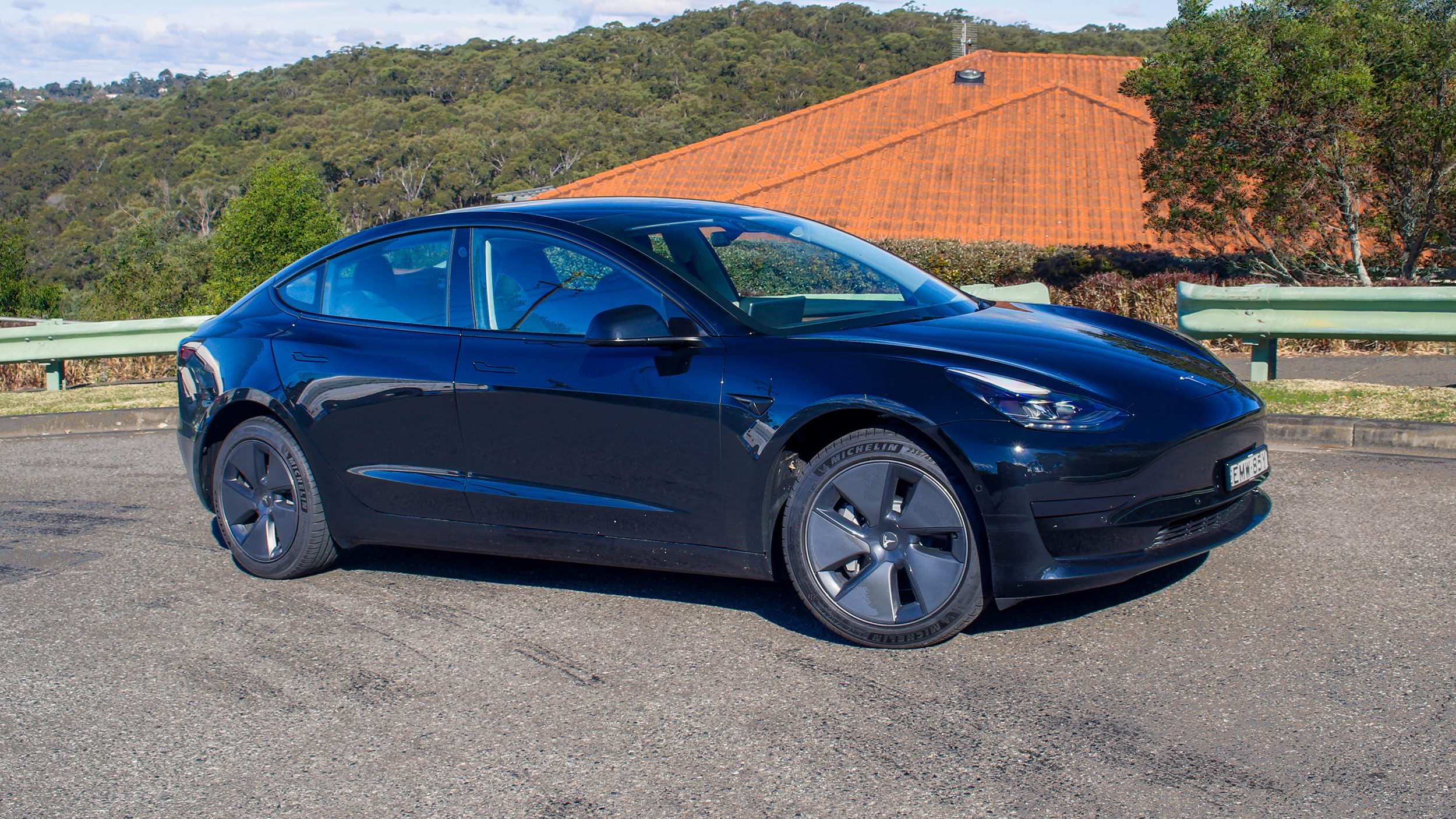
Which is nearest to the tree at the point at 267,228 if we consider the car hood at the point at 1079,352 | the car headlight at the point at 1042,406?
the car hood at the point at 1079,352

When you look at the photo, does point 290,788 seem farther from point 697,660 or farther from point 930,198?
point 930,198

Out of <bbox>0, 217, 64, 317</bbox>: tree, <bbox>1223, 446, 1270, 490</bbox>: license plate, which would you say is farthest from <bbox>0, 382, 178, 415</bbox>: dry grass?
<bbox>0, 217, 64, 317</bbox>: tree

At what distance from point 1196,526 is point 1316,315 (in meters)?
5.03

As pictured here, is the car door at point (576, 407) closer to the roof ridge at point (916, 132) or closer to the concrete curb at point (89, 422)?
the concrete curb at point (89, 422)

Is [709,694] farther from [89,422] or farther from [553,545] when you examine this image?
[89,422]

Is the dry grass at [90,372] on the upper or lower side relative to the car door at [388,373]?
lower

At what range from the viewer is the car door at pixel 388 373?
4816mm

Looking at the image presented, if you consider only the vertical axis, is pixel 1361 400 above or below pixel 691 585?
above

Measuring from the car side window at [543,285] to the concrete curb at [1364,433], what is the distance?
14.7 ft

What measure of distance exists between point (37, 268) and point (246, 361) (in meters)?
94.6

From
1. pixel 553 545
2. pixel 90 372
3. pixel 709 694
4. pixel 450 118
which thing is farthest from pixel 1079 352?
pixel 450 118

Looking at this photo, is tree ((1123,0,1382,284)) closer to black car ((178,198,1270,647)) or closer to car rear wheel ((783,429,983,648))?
black car ((178,198,1270,647))

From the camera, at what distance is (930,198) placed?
25.7 meters

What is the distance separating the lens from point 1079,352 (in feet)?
13.8
